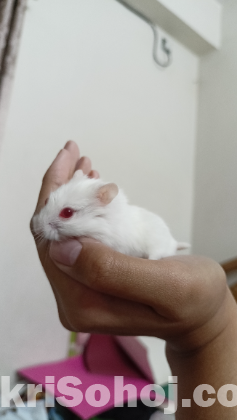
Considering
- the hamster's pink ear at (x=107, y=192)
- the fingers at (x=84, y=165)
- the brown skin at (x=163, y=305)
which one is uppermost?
the fingers at (x=84, y=165)

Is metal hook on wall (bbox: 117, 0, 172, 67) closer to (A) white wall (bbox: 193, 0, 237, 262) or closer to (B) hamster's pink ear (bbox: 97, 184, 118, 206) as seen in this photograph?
(A) white wall (bbox: 193, 0, 237, 262)

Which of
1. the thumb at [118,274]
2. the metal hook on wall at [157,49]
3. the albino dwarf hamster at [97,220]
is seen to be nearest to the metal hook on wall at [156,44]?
the metal hook on wall at [157,49]

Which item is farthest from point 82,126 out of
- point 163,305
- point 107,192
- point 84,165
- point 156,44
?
point 163,305

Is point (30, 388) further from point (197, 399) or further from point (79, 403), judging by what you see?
point (197, 399)

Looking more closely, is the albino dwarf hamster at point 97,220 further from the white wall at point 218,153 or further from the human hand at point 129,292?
the white wall at point 218,153

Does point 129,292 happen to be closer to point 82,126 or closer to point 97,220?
point 97,220
